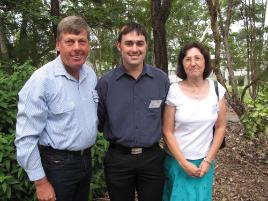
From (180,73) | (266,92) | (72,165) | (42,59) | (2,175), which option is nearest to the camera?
(72,165)

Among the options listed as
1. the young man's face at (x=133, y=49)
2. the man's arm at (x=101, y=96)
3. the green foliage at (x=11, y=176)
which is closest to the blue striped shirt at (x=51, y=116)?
the man's arm at (x=101, y=96)

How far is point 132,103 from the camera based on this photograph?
3.17m

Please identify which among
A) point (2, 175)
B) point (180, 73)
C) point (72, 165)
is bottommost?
point (2, 175)

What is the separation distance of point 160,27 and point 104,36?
1294 centimetres

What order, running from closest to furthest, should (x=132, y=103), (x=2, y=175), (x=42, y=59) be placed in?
(x=132, y=103)
(x=2, y=175)
(x=42, y=59)

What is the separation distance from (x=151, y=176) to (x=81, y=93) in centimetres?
96

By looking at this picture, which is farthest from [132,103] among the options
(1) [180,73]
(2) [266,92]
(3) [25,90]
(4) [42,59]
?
(4) [42,59]

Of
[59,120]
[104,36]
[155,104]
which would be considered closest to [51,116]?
[59,120]

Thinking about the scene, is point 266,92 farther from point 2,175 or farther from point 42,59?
point 42,59

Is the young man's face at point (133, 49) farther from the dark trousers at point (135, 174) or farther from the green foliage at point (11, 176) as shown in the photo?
the green foliage at point (11, 176)

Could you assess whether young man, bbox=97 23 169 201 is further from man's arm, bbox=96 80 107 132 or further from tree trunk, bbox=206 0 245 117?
tree trunk, bbox=206 0 245 117

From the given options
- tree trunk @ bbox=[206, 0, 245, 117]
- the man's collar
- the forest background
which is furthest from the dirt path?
the man's collar

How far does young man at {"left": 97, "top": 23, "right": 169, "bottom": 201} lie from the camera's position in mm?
3152

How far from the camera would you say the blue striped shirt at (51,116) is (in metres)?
2.73
